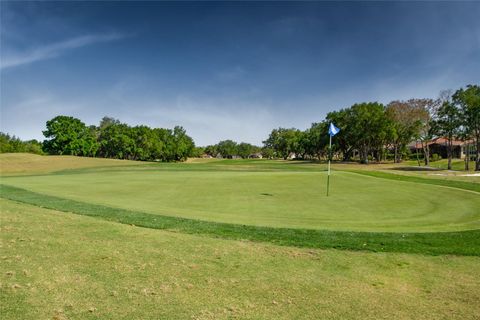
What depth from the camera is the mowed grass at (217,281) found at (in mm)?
4289

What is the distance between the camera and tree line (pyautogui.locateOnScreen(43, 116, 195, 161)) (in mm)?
95562

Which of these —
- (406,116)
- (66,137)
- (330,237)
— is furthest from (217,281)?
Answer: (66,137)

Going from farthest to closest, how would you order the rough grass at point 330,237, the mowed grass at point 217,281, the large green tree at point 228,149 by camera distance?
the large green tree at point 228,149
the rough grass at point 330,237
the mowed grass at point 217,281

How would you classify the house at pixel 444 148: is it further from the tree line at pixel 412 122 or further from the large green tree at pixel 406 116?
the large green tree at pixel 406 116

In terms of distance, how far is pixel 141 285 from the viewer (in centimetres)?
500

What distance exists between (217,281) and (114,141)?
10431 centimetres

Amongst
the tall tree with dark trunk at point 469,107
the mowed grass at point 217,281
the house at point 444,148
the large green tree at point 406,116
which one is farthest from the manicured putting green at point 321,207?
the house at point 444,148

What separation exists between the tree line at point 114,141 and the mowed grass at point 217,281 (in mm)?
97600

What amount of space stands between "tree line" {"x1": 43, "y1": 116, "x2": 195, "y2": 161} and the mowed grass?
97600 mm

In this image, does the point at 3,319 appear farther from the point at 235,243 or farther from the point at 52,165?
the point at 52,165

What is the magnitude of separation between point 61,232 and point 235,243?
13.3ft

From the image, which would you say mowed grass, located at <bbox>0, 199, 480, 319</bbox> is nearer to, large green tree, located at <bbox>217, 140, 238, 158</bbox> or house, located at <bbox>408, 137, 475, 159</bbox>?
house, located at <bbox>408, 137, 475, 159</bbox>

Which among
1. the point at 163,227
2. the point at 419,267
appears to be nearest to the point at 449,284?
the point at 419,267

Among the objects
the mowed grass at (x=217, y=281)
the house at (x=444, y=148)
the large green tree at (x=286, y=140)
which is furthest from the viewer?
the large green tree at (x=286, y=140)
